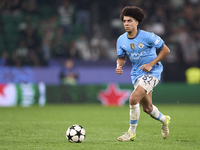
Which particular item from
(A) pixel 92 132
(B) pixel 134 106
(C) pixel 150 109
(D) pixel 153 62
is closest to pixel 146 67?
→ (D) pixel 153 62

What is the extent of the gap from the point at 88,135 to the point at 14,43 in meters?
10.4

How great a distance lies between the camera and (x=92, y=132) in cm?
815

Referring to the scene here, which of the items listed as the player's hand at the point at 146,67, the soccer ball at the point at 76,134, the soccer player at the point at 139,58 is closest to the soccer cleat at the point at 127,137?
the soccer player at the point at 139,58

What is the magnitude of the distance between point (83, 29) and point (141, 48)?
11.9 meters

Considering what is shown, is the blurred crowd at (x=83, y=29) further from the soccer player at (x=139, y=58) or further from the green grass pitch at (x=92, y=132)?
the soccer player at (x=139, y=58)

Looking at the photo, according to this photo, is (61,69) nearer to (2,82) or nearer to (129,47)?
(2,82)

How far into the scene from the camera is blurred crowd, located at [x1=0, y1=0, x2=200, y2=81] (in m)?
17.0

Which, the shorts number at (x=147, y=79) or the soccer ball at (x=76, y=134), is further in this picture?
the shorts number at (x=147, y=79)

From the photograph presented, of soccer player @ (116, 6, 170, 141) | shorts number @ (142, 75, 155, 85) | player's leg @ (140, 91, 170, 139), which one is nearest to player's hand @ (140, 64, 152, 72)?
soccer player @ (116, 6, 170, 141)

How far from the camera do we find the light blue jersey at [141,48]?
7.00m

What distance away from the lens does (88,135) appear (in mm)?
7660

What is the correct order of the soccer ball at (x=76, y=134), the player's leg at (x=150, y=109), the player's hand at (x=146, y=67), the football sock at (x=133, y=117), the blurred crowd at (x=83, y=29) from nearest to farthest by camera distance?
the soccer ball at (x=76, y=134) → the player's hand at (x=146, y=67) → the football sock at (x=133, y=117) → the player's leg at (x=150, y=109) → the blurred crowd at (x=83, y=29)

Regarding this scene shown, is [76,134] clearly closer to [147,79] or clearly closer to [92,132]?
[147,79]

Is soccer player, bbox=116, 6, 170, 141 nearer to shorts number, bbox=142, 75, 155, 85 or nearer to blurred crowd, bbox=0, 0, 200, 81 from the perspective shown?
shorts number, bbox=142, 75, 155, 85
